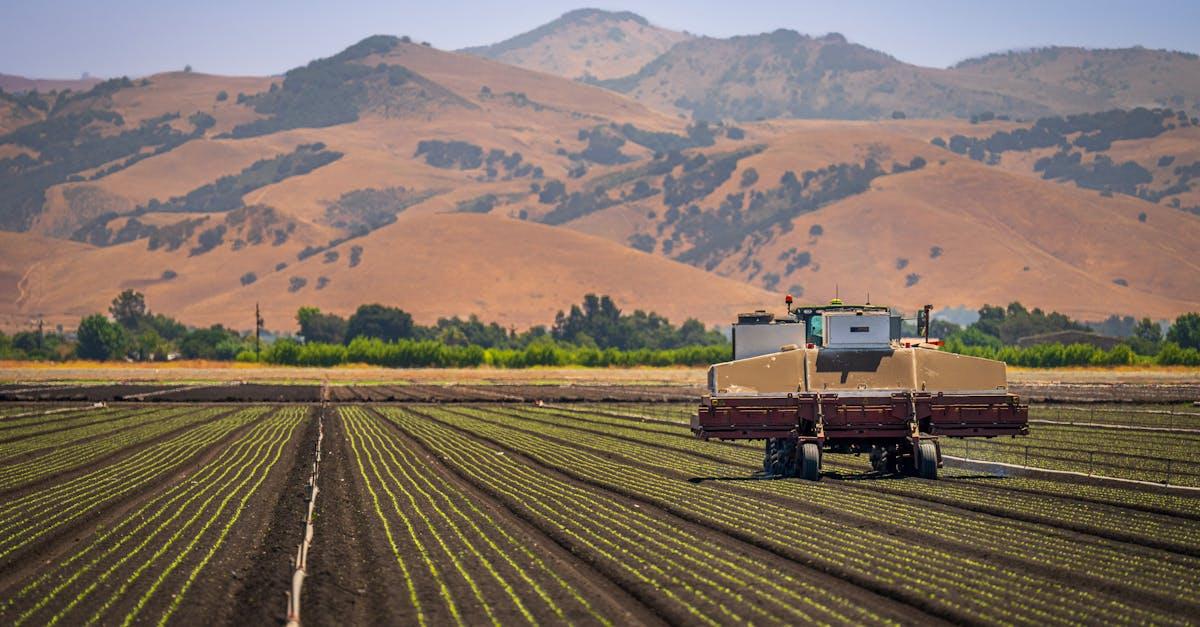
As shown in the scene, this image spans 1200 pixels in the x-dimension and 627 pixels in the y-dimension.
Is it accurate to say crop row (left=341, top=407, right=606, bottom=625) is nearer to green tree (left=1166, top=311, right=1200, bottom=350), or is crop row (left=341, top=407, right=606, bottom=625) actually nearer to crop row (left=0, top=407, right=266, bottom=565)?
crop row (left=0, top=407, right=266, bottom=565)

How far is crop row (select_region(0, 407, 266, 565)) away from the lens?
89.7ft

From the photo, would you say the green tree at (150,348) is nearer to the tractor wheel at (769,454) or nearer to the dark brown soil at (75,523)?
the dark brown soil at (75,523)

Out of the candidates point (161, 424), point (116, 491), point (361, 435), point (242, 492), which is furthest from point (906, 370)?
point (161, 424)

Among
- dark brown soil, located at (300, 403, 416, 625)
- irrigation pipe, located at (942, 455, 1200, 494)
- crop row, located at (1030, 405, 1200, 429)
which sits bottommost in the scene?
dark brown soil, located at (300, 403, 416, 625)

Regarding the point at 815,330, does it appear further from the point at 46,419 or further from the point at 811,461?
the point at 46,419

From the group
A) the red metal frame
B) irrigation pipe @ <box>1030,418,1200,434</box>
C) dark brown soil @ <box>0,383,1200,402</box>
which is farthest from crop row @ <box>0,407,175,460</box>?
irrigation pipe @ <box>1030,418,1200,434</box>

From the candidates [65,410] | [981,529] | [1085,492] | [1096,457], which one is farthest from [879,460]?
[65,410]

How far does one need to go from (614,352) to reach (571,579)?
461 feet

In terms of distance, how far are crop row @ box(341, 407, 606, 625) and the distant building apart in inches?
5368

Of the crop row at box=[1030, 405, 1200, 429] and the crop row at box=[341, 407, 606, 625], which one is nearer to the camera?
the crop row at box=[341, 407, 606, 625]

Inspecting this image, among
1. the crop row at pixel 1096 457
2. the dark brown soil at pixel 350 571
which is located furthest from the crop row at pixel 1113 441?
the dark brown soil at pixel 350 571

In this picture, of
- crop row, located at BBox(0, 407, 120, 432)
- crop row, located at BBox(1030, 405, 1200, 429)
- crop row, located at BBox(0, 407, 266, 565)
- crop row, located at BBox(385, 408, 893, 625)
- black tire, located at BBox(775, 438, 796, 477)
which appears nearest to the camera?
crop row, located at BBox(385, 408, 893, 625)

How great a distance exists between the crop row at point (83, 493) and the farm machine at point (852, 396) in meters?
14.1

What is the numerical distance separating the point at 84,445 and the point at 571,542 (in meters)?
30.1
